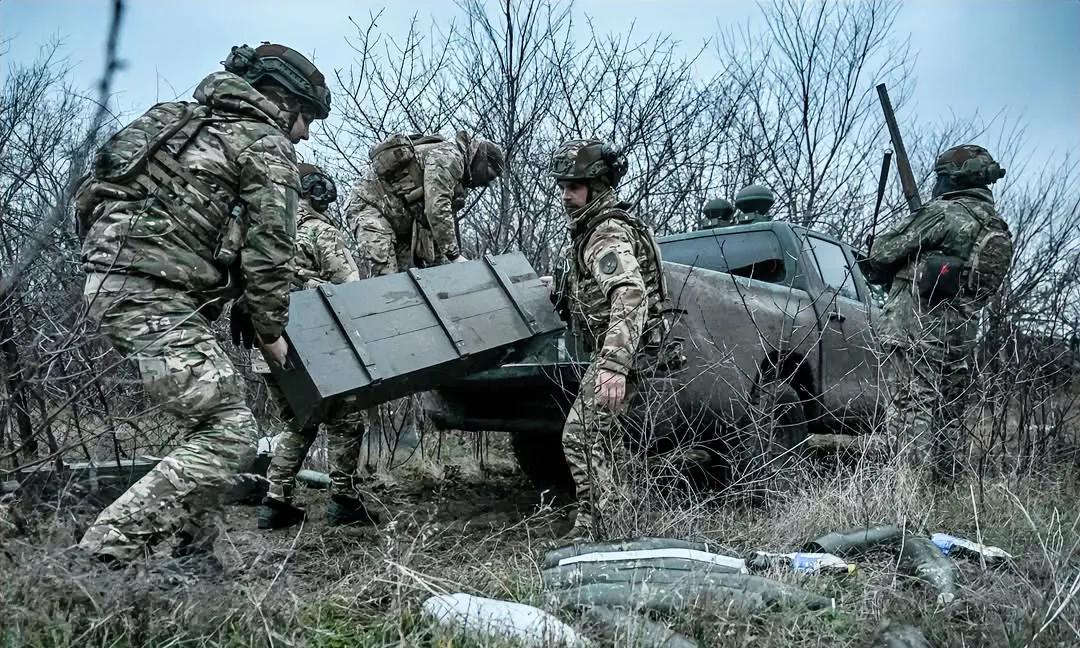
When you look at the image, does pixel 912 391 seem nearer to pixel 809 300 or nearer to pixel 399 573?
pixel 809 300

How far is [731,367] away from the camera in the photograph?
4172 millimetres

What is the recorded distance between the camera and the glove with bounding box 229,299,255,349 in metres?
3.24

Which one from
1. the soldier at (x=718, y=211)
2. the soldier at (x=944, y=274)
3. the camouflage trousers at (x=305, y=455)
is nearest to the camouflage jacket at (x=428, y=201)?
the camouflage trousers at (x=305, y=455)

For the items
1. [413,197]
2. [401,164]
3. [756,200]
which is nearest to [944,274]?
→ [756,200]

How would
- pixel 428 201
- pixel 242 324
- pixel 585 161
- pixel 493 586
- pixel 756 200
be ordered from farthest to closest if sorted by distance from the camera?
pixel 756 200, pixel 428 201, pixel 585 161, pixel 242 324, pixel 493 586

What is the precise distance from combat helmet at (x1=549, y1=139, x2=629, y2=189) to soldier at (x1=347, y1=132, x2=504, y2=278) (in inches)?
56.7

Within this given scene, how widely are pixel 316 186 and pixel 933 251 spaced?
3798 mm

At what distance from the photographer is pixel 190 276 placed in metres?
3.02

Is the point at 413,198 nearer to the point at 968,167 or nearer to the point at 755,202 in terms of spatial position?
the point at 755,202

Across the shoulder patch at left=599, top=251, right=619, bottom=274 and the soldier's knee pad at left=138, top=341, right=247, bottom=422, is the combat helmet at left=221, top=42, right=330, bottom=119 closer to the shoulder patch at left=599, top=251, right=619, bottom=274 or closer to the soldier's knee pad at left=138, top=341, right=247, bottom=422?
the soldier's knee pad at left=138, top=341, right=247, bottom=422

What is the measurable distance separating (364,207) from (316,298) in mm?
2013

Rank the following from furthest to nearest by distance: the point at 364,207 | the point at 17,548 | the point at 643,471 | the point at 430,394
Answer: the point at 364,207, the point at 430,394, the point at 643,471, the point at 17,548

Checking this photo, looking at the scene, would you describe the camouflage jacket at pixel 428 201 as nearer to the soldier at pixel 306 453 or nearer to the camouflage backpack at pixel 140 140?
the soldier at pixel 306 453

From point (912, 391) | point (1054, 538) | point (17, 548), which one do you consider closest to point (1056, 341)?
point (912, 391)
